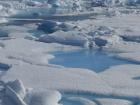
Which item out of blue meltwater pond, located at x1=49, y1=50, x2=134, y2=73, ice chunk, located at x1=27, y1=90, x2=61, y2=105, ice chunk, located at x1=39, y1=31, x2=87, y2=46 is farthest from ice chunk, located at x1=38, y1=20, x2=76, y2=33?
ice chunk, located at x1=27, y1=90, x2=61, y2=105

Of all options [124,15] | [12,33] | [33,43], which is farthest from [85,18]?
[33,43]

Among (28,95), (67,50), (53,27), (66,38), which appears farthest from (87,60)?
(28,95)

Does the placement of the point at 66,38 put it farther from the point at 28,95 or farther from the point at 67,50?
the point at 28,95

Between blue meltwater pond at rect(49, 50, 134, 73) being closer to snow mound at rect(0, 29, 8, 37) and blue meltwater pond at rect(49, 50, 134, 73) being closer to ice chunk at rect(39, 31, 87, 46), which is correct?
ice chunk at rect(39, 31, 87, 46)

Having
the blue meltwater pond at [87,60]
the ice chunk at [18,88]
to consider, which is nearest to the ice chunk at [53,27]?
the blue meltwater pond at [87,60]

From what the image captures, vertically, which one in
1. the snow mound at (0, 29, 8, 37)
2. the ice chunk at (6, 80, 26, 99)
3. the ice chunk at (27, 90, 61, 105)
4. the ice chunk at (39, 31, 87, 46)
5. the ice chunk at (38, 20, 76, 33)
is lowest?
the snow mound at (0, 29, 8, 37)

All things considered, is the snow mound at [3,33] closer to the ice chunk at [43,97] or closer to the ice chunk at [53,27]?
the ice chunk at [53,27]

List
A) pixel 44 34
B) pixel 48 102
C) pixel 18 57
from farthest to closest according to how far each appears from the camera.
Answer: pixel 44 34, pixel 18 57, pixel 48 102

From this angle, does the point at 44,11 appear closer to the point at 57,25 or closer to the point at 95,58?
the point at 57,25
